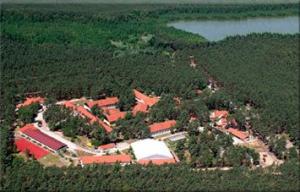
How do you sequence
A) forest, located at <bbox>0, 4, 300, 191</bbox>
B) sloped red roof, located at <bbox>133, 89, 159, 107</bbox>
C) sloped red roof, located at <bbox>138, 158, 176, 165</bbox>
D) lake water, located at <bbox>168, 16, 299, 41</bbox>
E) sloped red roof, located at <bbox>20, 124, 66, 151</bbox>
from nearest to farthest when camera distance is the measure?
forest, located at <bbox>0, 4, 300, 191</bbox> → sloped red roof, located at <bbox>138, 158, 176, 165</bbox> → sloped red roof, located at <bbox>20, 124, 66, 151</bbox> → sloped red roof, located at <bbox>133, 89, 159, 107</bbox> → lake water, located at <bbox>168, 16, 299, 41</bbox>

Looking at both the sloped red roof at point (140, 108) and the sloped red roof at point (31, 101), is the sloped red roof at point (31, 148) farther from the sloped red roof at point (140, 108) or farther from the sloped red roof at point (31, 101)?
the sloped red roof at point (140, 108)

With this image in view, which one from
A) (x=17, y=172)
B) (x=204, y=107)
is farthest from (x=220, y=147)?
(x=17, y=172)

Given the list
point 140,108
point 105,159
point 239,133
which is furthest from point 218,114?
point 105,159

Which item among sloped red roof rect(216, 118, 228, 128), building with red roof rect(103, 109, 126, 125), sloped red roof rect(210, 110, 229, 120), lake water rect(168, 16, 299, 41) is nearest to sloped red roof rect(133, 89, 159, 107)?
building with red roof rect(103, 109, 126, 125)

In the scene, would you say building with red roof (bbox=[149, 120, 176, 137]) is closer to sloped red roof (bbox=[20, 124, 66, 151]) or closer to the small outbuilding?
the small outbuilding

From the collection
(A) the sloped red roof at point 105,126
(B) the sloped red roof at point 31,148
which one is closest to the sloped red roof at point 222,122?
(A) the sloped red roof at point 105,126

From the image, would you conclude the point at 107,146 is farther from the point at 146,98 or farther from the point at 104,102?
the point at 146,98
